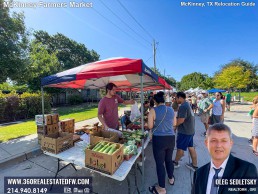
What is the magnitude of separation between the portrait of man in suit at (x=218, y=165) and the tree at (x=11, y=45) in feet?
22.9

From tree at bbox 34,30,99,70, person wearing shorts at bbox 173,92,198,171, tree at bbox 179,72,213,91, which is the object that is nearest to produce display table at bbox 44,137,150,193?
person wearing shorts at bbox 173,92,198,171

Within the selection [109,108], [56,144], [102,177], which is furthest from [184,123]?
[56,144]

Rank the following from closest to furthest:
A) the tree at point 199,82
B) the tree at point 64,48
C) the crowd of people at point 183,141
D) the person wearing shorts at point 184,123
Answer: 1. the crowd of people at point 183,141
2. the person wearing shorts at point 184,123
3. the tree at point 64,48
4. the tree at point 199,82

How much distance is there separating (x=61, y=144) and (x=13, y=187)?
1523 millimetres

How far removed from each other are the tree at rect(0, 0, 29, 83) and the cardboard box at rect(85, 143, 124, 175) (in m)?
5.58

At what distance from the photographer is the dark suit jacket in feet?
3.81

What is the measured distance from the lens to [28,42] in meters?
7.02

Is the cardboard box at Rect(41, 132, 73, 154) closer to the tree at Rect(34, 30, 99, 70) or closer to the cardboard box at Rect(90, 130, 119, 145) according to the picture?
the cardboard box at Rect(90, 130, 119, 145)

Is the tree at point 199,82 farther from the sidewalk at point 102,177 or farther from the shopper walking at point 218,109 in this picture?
the sidewalk at point 102,177

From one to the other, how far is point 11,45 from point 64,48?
21.1 metres

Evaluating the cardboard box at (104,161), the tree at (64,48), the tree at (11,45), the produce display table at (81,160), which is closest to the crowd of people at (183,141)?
the produce display table at (81,160)

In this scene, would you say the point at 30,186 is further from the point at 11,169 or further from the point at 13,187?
the point at 11,169

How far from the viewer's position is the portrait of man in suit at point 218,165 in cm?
123

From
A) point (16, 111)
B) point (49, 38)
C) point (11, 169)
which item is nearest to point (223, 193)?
point (11, 169)
